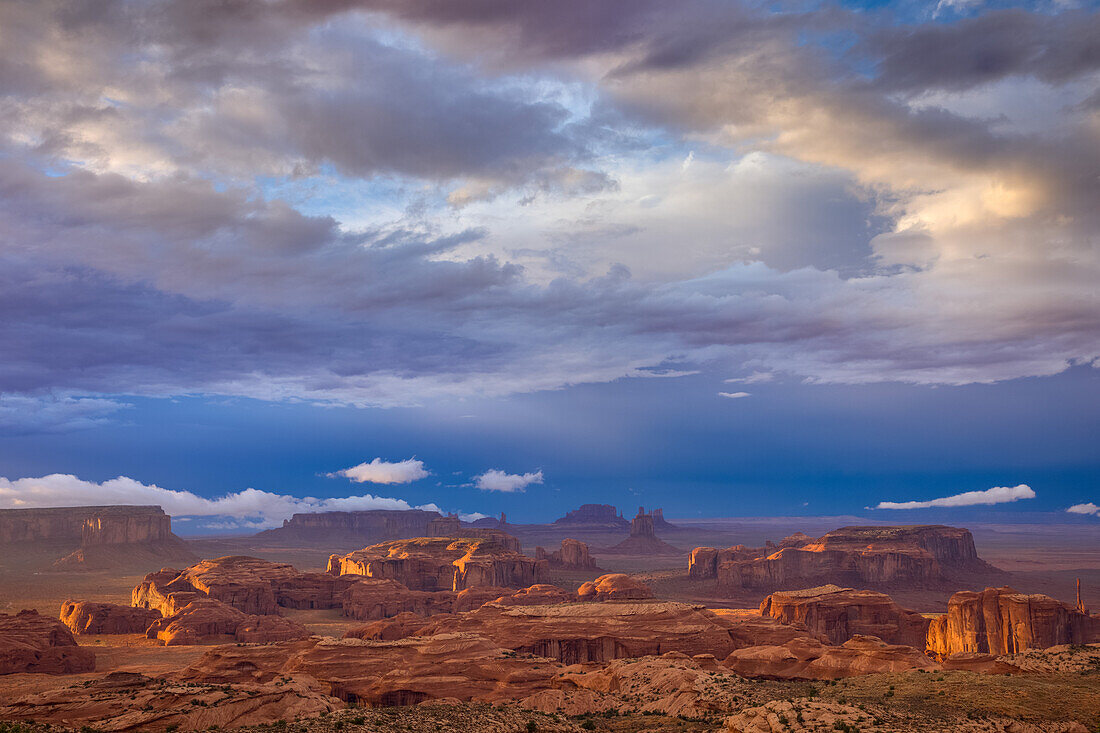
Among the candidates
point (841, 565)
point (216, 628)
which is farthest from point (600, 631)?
point (841, 565)

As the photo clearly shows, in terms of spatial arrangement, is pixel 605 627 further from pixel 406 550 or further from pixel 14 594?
pixel 14 594

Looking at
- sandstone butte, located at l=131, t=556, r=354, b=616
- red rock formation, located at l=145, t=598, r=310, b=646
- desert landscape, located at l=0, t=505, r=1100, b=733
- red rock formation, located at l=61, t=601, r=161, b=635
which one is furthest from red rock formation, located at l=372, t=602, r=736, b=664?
sandstone butte, located at l=131, t=556, r=354, b=616

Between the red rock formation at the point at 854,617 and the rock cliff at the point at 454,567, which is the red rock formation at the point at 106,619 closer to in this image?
the rock cliff at the point at 454,567

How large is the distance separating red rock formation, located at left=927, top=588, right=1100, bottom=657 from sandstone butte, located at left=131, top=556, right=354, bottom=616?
97.2 meters

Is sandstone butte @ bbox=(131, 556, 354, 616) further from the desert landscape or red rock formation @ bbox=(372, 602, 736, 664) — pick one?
red rock formation @ bbox=(372, 602, 736, 664)

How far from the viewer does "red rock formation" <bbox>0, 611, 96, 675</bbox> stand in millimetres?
76688

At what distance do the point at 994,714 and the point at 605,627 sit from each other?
4549cm

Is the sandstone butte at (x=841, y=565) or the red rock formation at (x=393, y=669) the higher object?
the red rock formation at (x=393, y=669)

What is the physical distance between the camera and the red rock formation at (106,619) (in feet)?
362

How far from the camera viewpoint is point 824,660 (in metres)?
69.9

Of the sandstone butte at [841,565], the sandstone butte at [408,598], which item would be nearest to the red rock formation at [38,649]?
the sandstone butte at [408,598]

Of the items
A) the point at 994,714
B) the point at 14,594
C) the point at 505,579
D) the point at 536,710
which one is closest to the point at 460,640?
the point at 536,710

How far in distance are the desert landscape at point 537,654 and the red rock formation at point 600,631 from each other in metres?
0.21

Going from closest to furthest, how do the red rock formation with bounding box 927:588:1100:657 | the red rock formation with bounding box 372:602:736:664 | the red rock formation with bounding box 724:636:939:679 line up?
the red rock formation with bounding box 724:636:939:679 < the red rock formation with bounding box 372:602:736:664 < the red rock formation with bounding box 927:588:1100:657
